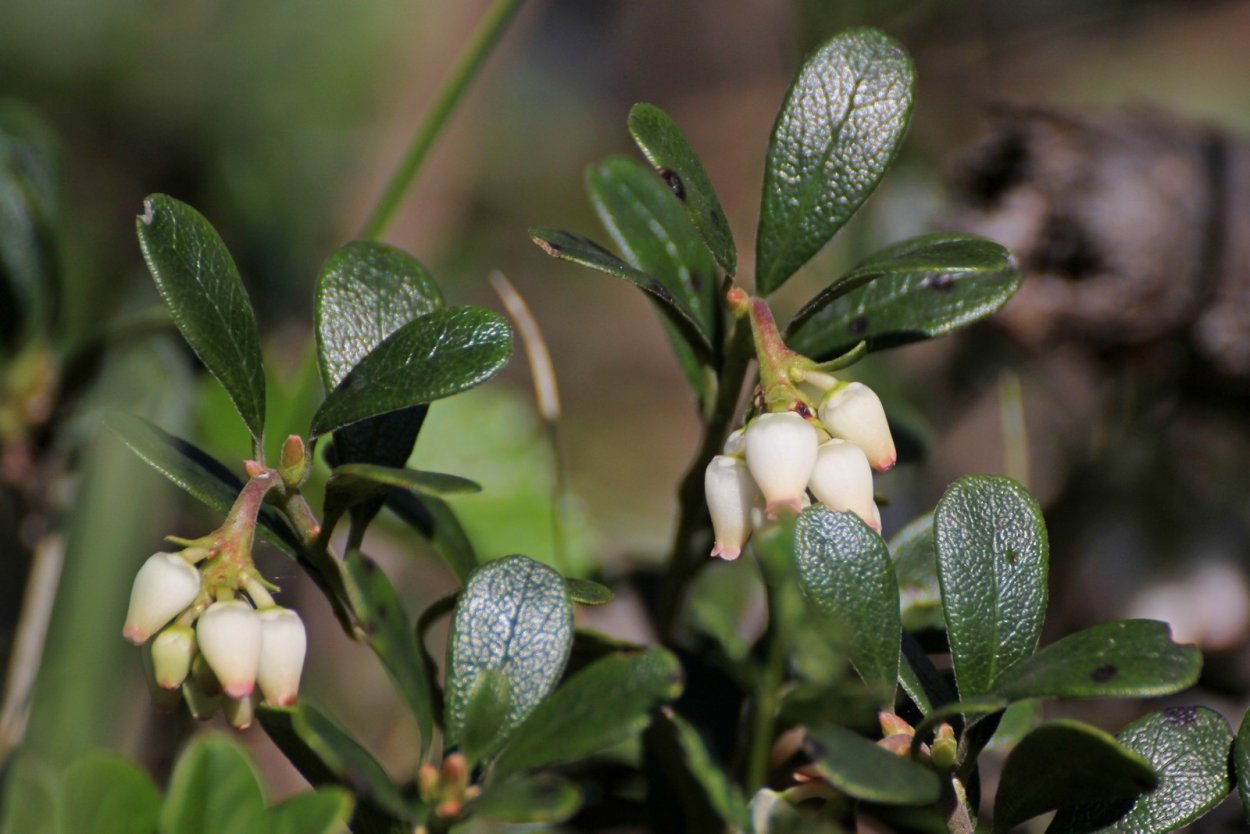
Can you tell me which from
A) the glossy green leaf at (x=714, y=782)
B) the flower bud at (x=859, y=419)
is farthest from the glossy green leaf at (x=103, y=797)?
the flower bud at (x=859, y=419)

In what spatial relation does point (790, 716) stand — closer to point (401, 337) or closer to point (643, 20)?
point (401, 337)

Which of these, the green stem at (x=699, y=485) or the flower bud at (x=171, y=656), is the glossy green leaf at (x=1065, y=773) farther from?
the flower bud at (x=171, y=656)

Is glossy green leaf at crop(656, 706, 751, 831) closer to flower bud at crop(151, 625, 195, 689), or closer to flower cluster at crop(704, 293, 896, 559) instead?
flower cluster at crop(704, 293, 896, 559)

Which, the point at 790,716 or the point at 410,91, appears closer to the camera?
the point at 790,716

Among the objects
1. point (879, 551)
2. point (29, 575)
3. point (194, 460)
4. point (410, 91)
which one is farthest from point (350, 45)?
point (879, 551)

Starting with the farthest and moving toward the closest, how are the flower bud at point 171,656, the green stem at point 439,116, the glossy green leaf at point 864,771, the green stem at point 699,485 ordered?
the green stem at point 439,116 → the green stem at point 699,485 → the flower bud at point 171,656 → the glossy green leaf at point 864,771

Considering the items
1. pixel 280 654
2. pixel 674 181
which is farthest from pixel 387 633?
pixel 674 181
